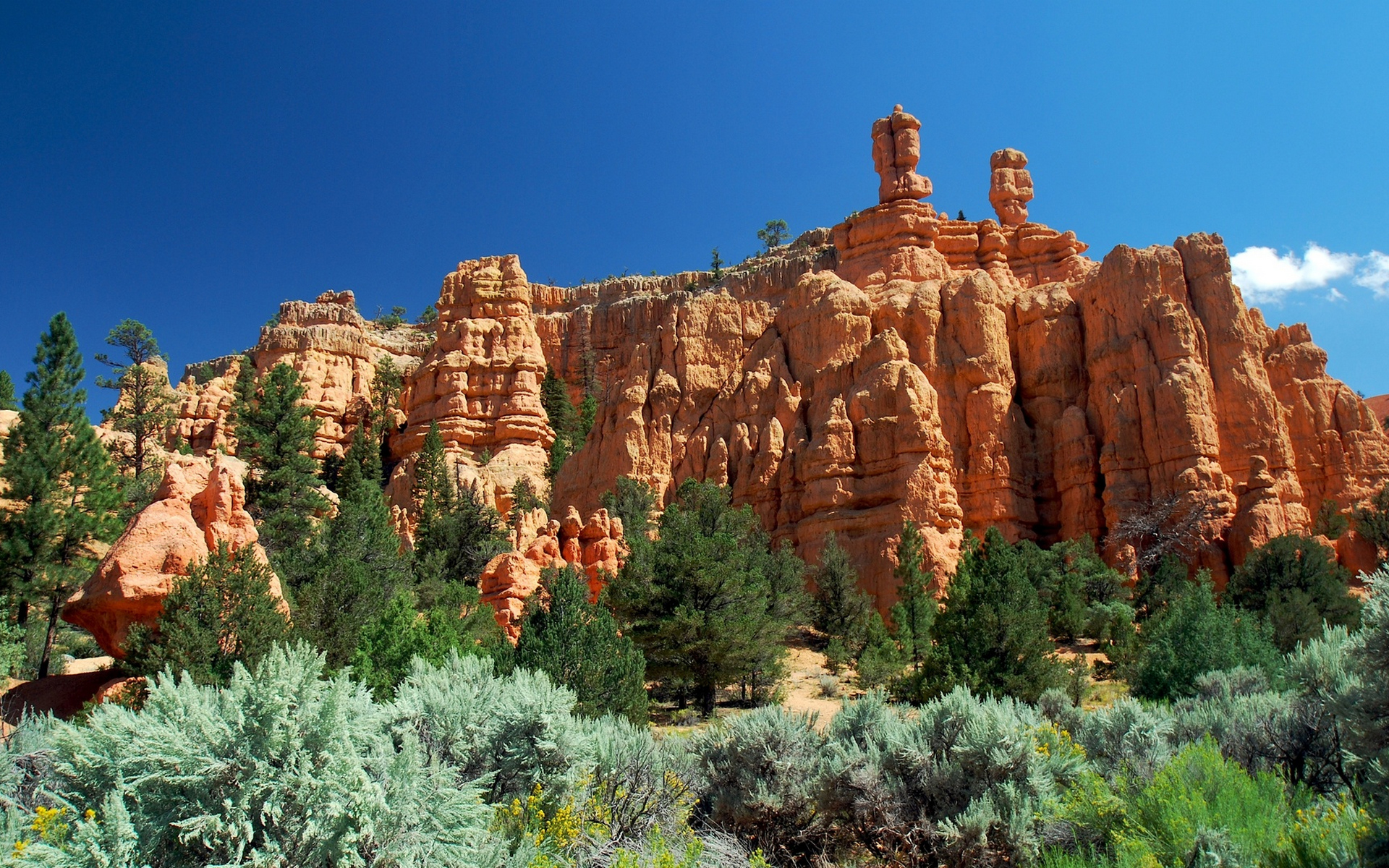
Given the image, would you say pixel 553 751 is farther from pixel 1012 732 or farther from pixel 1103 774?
pixel 1103 774

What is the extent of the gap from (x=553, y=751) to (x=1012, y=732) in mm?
5345

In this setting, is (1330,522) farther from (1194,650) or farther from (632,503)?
(632,503)

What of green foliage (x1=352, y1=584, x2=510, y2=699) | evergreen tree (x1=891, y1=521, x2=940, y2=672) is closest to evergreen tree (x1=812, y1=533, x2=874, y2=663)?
evergreen tree (x1=891, y1=521, x2=940, y2=672)

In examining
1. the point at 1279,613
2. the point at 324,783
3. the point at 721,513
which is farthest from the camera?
the point at 721,513

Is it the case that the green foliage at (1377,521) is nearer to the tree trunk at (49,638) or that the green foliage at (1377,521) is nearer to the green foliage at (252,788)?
the green foliage at (252,788)

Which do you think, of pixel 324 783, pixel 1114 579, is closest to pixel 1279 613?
pixel 1114 579

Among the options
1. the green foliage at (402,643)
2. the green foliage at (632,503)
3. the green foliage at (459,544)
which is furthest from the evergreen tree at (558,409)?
the green foliage at (402,643)

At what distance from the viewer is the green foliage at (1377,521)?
105ft

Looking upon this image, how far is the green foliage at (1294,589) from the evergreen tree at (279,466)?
30.9 meters

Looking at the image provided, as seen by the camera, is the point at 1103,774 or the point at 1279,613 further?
the point at 1279,613

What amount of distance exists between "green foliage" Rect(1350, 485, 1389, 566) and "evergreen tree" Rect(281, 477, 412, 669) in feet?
116

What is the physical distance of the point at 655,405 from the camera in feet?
145

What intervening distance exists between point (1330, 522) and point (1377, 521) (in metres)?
1.51

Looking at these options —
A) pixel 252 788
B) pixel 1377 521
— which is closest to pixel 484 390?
pixel 1377 521
